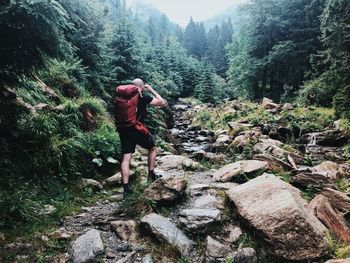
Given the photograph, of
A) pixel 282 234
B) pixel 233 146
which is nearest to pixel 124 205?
pixel 282 234

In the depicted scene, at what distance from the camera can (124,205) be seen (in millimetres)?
5121

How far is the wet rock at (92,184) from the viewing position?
6.32 metres

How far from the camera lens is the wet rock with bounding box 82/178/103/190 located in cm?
632

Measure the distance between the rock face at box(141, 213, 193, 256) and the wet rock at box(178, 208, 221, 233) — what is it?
0.17m

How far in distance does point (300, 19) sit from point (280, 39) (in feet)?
8.47

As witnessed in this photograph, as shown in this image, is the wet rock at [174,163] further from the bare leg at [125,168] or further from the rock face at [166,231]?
the rock face at [166,231]

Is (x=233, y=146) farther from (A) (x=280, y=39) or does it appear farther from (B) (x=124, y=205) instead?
(A) (x=280, y=39)

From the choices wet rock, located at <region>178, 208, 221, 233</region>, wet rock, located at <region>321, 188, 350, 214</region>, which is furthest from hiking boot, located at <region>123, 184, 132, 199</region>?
wet rock, located at <region>321, 188, 350, 214</region>

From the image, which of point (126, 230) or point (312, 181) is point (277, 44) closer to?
point (312, 181)

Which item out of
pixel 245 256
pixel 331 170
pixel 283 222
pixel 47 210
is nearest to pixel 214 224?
pixel 245 256

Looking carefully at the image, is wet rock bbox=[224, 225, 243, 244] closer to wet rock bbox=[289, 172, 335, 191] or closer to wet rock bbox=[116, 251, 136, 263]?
wet rock bbox=[116, 251, 136, 263]

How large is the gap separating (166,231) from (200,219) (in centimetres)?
53

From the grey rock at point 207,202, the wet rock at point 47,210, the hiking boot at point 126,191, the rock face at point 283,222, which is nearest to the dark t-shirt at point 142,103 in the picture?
the hiking boot at point 126,191

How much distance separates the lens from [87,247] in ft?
13.2
